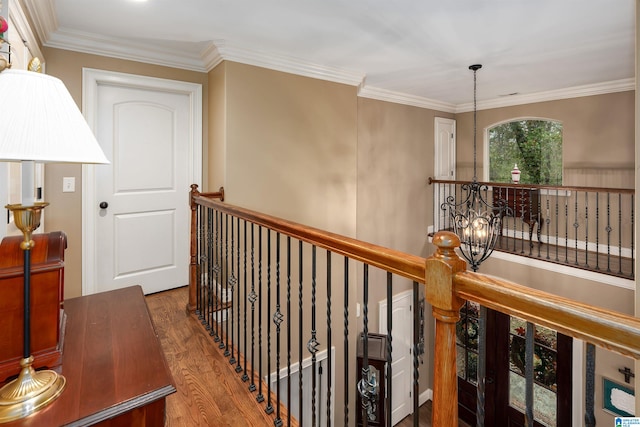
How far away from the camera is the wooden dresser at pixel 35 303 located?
92cm

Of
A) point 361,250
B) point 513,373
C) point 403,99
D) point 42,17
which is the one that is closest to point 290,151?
point 42,17

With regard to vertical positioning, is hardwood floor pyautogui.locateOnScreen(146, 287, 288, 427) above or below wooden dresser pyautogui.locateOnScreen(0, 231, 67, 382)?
below

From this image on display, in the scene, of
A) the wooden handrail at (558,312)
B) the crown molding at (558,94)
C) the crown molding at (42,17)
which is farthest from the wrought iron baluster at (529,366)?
the crown molding at (558,94)

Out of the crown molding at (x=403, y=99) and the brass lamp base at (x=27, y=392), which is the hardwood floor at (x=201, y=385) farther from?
the crown molding at (x=403, y=99)

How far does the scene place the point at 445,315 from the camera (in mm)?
853

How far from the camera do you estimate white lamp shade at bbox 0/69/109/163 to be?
739 mm

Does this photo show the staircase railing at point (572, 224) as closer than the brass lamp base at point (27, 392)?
No

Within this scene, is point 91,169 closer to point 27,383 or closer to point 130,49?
point 130,49

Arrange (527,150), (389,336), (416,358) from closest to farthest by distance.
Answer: (416,358), (389,336), (527,150)

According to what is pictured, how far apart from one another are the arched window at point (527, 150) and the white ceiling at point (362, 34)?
111 centimetres

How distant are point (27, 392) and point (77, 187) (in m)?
2.46

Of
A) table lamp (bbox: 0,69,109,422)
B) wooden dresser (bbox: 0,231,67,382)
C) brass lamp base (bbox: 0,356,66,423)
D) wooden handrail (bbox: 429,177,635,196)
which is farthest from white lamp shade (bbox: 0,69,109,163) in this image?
wooden handrail (bbox: 429,177,635,196)

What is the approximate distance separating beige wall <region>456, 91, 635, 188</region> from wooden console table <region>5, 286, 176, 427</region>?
5350mm

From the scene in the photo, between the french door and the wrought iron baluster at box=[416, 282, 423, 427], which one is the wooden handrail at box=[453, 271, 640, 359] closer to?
the wrought iron baluster at box=[416, 282, 423, 427]
